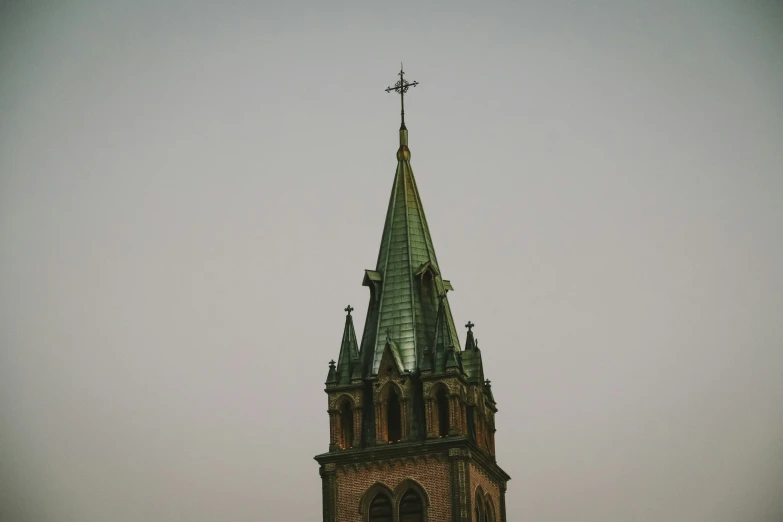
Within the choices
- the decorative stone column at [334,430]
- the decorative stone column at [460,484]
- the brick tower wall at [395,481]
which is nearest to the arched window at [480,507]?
the decorative stone column at [460,484]

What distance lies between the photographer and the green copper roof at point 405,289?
83.4 meters

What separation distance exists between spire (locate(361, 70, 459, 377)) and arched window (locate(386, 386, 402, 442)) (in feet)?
4.88

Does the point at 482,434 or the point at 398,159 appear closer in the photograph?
the point at 482,434

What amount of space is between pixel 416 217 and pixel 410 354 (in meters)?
8.10

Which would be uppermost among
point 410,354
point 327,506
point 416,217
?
point 416,217

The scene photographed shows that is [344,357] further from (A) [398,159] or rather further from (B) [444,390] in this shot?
(A) [398,159]

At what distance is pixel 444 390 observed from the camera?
81375 millimetres

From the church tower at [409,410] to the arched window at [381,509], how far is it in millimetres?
45

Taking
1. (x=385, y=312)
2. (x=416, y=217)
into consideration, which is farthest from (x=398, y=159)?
(x=385, y=312)

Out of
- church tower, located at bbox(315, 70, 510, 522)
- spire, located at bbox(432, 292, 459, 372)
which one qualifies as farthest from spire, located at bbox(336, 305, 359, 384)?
spire, located at bbox(432, 292, 459, 372)

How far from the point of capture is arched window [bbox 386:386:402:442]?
81.7 m

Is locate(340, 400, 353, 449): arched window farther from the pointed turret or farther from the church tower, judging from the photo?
the pointed turret

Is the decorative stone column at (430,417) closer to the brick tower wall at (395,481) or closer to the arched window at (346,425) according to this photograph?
the brick tower wall at (395,481)

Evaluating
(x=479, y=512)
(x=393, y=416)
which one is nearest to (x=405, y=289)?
(x=393, y=416)
